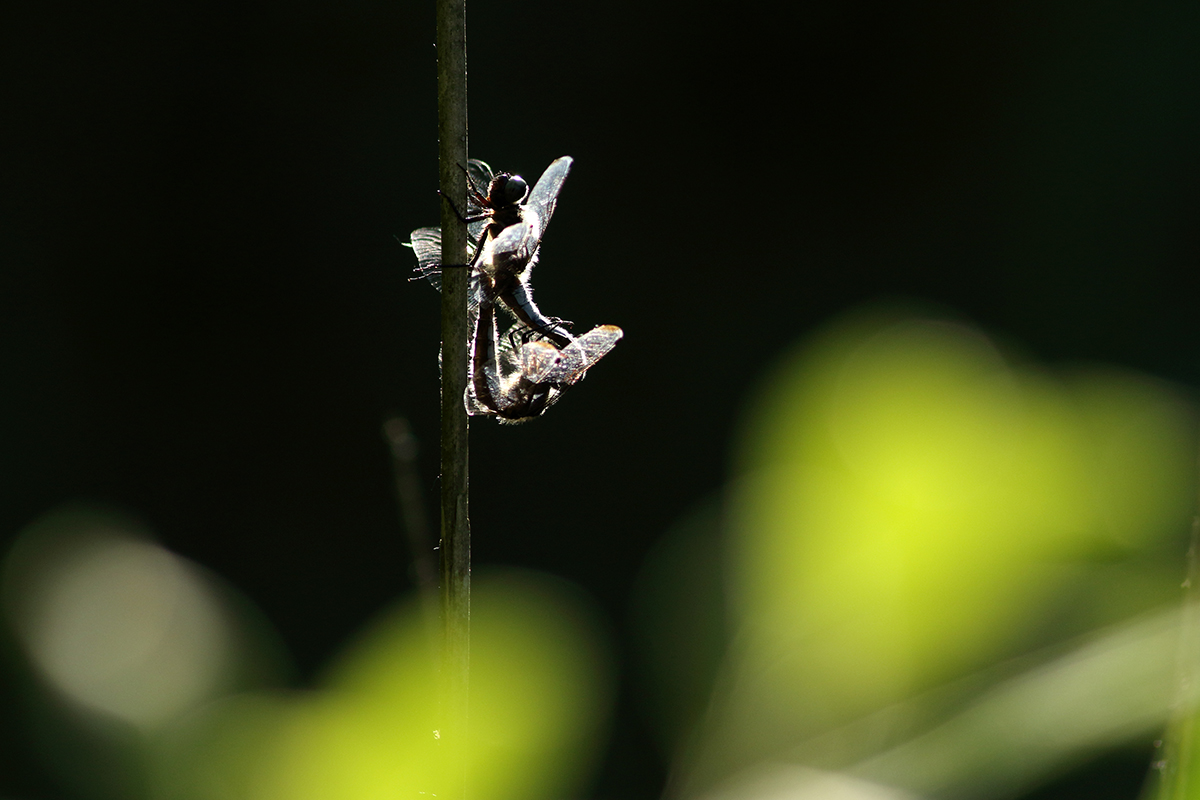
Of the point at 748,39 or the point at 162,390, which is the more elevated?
the point at 748,39

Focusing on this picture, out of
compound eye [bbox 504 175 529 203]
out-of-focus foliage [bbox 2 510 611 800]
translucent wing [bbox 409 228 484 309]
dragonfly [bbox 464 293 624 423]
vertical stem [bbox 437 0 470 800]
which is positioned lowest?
out-of-focus foliage [bbox 2 510 611 800]

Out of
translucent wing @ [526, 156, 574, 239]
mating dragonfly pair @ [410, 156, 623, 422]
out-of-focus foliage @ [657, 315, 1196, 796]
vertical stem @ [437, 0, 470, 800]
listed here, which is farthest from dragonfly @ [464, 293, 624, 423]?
out-of-focus foliage @ [657, 315, 1196, 796]

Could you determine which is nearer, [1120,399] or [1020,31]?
[1120,399]

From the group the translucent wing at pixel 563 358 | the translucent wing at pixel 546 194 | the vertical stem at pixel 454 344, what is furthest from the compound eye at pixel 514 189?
the vertical stem at pixel 454 344

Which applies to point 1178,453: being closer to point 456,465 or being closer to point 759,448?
point 759,448

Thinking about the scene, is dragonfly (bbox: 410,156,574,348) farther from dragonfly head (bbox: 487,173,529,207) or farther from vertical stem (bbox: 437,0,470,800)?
vertical stem (bbox: 437,0,470,800)

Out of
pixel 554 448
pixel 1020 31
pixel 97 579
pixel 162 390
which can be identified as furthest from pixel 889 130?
pixel 97 579

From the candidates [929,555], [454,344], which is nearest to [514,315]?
[454,344]
